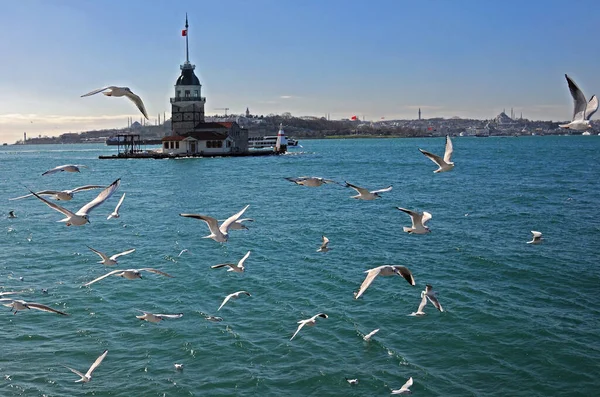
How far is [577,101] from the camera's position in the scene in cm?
1231

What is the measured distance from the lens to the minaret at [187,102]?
88.8 metres

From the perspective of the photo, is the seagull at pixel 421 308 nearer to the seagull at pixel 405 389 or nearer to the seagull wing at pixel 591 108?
the seagull at pixel 405 389

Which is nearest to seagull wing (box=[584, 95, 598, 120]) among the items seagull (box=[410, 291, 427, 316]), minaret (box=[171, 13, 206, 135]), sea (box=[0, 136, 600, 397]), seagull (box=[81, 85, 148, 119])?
sea (box=[0, 136, 600, 397])

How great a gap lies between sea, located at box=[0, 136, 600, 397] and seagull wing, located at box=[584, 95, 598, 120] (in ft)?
15.3

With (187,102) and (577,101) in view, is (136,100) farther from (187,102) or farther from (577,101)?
(187,102)

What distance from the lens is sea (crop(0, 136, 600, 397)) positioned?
38.6 ft

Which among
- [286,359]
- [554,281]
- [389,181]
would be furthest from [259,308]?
[389,181]

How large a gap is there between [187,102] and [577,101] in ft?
265

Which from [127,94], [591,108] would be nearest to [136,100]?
[127,94]

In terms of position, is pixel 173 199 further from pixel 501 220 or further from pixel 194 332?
pixel 194 332

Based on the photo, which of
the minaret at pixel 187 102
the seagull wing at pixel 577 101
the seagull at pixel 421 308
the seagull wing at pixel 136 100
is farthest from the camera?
the minaret at pixel 187 102

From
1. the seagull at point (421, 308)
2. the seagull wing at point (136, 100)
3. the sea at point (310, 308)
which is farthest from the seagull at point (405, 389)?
the seagull wing at point (136, 100)

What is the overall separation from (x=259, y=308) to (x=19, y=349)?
536 cm

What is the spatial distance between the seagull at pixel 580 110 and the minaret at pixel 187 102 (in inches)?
3109
